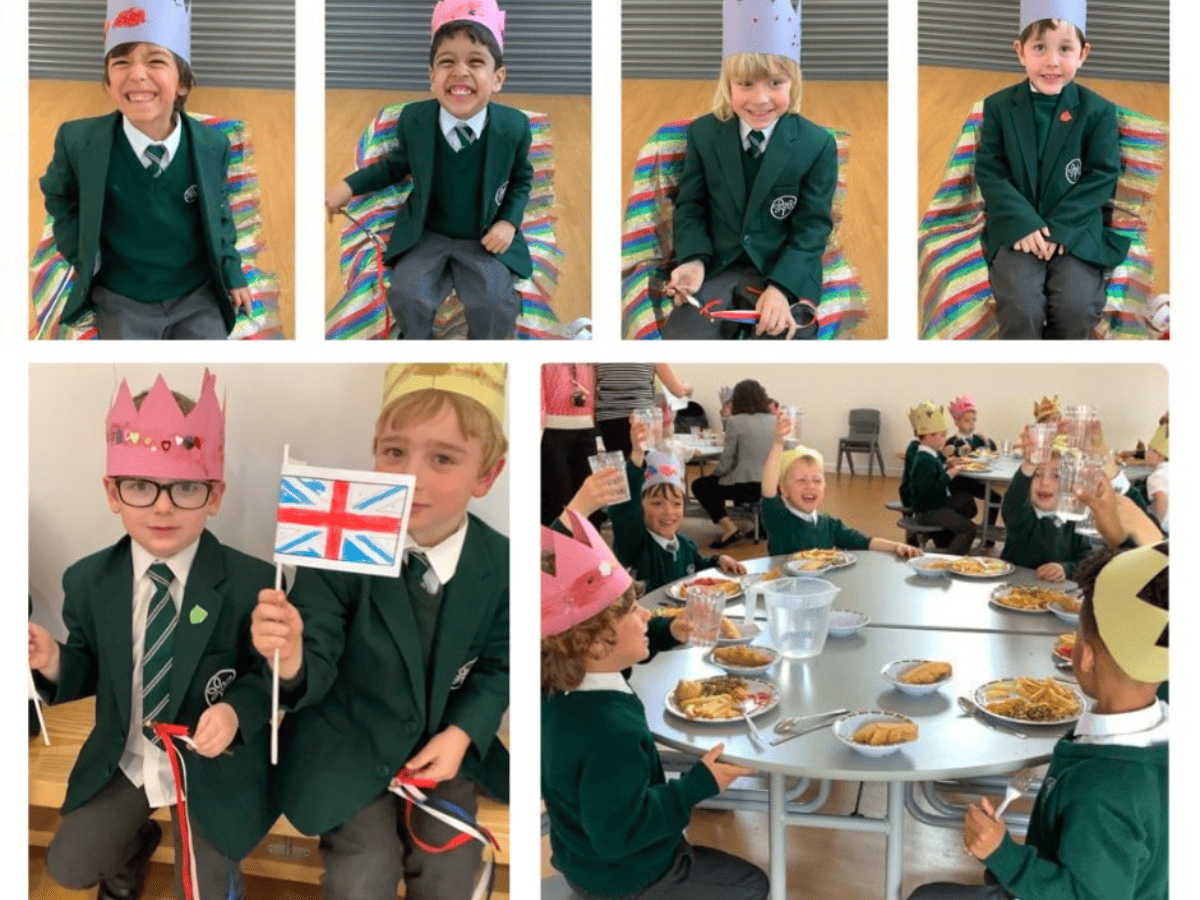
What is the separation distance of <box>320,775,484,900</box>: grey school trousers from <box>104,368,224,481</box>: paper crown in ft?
1.50

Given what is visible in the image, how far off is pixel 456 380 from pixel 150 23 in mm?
545

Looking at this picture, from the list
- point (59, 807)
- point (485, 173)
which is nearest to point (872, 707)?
point (485, 173)

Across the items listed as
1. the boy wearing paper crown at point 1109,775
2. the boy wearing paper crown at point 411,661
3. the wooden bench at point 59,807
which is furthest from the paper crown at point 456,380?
the boy wearing paper crown at point 1109,775

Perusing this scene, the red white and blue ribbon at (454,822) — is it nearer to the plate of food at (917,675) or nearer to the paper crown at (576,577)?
the paper crown at (576,577)

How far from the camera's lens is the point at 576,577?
1528mm

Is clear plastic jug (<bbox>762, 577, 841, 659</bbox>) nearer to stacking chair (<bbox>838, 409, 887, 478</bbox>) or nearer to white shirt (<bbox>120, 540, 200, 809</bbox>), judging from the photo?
stacking chair (<bbox>838, 409, 887, 478</bbox>)

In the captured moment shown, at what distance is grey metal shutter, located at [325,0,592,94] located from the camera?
4.92 ft

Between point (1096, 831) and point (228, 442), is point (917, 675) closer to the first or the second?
point (1096, 831)

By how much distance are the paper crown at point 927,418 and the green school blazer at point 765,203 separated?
176 millimetres

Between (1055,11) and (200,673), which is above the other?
(1055,11)

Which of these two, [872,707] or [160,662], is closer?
[872,707]

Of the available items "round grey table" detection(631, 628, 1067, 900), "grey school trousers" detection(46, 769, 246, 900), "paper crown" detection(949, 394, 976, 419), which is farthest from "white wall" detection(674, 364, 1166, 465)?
"grey school trousers" detection(46, 769, 246, 900)
